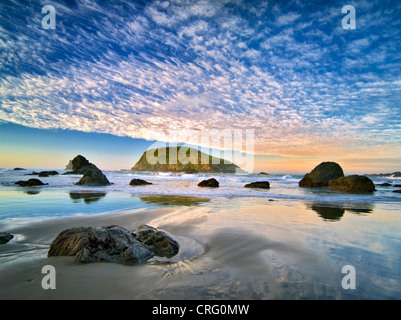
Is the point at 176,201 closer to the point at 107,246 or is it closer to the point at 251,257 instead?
the point at 107,246

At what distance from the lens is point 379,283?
2.55 metres

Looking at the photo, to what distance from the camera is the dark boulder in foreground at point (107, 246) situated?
3.06 meters

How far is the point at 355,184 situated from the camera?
1744 cm

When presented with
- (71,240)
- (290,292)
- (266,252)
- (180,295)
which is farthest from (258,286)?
(71,240)

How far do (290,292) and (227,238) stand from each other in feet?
7.28

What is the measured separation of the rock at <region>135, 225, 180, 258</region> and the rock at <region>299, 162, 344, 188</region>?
22.3 m

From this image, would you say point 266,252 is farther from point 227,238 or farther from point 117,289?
point 117,289

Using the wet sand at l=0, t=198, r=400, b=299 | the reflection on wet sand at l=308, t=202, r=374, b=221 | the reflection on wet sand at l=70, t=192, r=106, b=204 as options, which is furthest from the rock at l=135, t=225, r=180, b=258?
the reflection on wet sand at l=70, t=192, r=106, b=204

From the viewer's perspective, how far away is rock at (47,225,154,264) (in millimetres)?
3057

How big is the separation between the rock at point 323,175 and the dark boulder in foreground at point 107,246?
2251cm

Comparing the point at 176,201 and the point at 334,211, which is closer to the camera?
the point at 334,211

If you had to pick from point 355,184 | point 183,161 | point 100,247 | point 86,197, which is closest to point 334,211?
point 100,247

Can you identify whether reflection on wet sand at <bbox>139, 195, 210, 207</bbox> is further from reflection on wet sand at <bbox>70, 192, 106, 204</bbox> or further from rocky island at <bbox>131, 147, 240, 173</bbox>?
Result: rocky island at <bbox>131, 147, 240, 173</bbox>

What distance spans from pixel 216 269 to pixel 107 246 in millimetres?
1919
